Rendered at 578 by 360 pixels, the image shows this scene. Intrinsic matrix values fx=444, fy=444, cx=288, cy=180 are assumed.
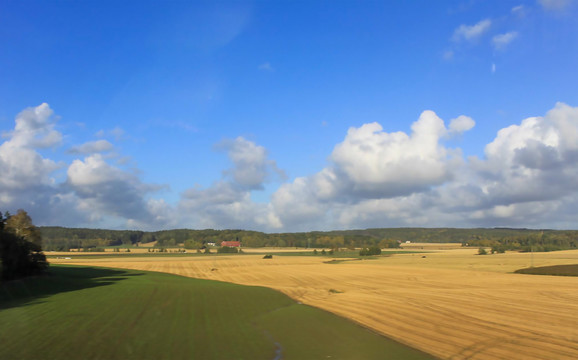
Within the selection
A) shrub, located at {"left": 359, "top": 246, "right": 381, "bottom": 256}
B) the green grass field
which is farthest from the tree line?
shrub, located at {"left": 359, "top": 246, "right": 381, "bottom": 256}

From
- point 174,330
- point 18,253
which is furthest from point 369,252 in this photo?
point 174,330

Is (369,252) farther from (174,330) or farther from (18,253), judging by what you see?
(174,330)

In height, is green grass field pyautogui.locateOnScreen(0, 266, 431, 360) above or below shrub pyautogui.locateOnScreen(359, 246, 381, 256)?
above

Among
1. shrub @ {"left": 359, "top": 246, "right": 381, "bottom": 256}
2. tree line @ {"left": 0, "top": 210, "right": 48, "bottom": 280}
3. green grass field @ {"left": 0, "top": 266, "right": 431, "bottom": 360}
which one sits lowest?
shrub @ {"left": 359, "top": 246, "right": 381, "bottom": 256}

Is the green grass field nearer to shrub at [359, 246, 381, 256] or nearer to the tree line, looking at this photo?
the tree line

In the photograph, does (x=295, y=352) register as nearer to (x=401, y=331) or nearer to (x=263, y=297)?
(x=401, y=331)

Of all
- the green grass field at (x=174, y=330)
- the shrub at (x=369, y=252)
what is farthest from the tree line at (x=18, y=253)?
the shrub at (x=369, y=252)

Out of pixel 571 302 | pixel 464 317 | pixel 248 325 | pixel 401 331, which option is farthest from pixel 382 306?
pixel 571 302

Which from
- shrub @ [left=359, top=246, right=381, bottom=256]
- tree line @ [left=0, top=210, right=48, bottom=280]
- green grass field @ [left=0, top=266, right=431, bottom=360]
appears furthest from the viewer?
shrub @ [left=359, top=246, right=381, bottom=256]
